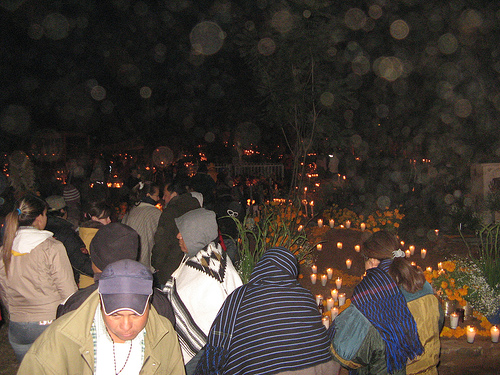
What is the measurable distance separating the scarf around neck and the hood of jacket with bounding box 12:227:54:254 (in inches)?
90.4

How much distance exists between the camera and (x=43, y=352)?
1.68 m

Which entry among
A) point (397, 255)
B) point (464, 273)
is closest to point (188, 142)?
point (464, 273)

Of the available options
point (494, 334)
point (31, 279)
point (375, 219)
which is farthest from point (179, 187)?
point (375, 219)

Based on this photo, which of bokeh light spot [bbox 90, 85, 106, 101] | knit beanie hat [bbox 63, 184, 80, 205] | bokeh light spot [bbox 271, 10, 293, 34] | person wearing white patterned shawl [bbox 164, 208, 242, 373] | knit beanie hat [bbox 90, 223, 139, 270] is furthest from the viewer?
bokeh light spot [bbox 90, 85, 106, 101]

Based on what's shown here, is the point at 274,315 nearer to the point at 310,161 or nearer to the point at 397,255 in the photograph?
the point at 397,255

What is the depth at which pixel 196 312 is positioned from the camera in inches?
105

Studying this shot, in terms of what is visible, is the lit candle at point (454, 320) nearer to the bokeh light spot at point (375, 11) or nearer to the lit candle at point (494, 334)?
the lit candle at point (494, 334)

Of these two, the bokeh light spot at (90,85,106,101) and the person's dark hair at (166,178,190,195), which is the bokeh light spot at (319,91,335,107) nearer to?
the person's dark hair at (166,178,190,195)

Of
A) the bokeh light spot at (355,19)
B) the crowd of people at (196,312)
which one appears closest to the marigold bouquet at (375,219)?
the bokeh light spot at (355,19)

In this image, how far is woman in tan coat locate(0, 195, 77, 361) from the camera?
3.00 m

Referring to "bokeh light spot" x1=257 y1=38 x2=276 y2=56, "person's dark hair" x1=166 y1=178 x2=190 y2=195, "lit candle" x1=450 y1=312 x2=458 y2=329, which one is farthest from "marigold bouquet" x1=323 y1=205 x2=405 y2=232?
"person's dark hair" x1=166 y1=178 x2=190 y2=195

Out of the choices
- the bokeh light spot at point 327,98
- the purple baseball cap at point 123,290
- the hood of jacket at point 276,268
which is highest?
the bokeh light spot at point 327,98

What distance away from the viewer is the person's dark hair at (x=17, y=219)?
303cm

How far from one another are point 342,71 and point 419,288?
8533 mm
